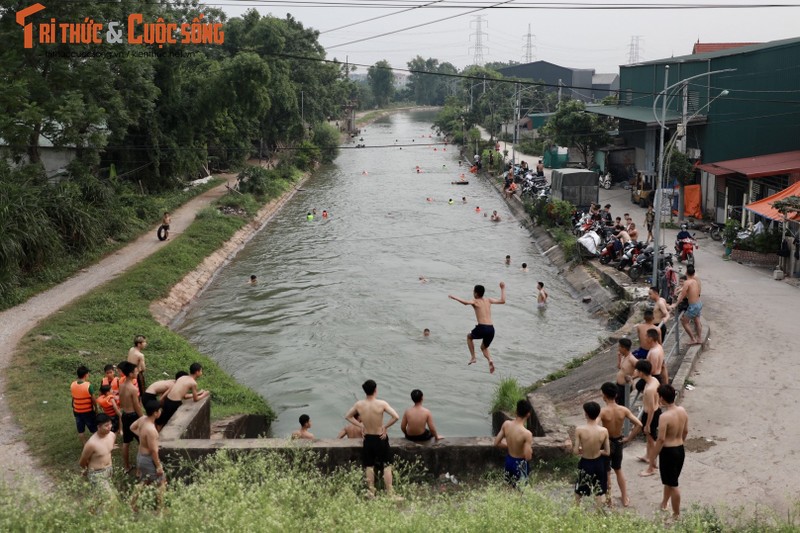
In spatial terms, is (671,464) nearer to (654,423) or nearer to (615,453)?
(615,453)

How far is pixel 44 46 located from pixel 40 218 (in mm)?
6341

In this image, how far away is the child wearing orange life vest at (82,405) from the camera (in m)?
11.3

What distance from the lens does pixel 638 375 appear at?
34.5ft

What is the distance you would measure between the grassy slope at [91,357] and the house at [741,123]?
16.1 metres

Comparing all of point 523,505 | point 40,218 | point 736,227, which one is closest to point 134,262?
point 40,218

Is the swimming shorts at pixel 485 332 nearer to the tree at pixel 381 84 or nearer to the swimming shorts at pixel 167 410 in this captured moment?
the swimming shorts at pixel 167 410

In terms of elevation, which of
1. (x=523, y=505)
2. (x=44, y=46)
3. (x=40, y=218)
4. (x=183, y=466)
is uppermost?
(x=44, y=46)

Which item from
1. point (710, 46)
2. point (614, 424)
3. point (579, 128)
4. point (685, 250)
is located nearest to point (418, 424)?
point (614, 424)

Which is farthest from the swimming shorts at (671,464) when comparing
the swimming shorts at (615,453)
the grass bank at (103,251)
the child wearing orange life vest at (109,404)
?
the grass bank at (103,251)

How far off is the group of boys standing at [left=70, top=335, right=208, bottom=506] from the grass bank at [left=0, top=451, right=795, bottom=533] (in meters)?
0.60

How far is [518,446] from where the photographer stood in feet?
30.2

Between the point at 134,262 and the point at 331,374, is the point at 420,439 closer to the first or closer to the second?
the point at 331,374

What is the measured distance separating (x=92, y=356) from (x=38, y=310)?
418 centimetres

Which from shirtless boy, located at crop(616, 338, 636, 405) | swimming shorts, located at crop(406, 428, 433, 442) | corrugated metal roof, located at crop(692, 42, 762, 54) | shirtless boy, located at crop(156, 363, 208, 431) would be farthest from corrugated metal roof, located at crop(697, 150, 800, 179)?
corrugated metal roof, located at crop(692, 42, 762, 54)
